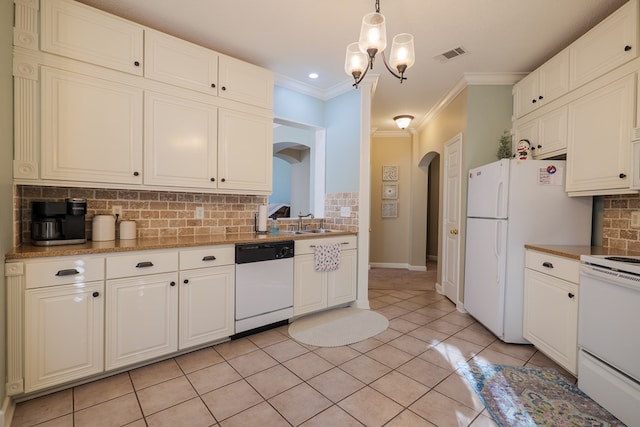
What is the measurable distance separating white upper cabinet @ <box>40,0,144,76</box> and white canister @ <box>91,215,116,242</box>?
1128 millimetres

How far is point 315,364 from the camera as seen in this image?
2.27m

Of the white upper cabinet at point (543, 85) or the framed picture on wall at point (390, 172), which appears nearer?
the white upper cabinet at point (543, 85)

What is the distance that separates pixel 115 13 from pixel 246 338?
293 cm

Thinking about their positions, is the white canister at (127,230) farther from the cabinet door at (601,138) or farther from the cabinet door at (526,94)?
the cabinet door at (526,94)

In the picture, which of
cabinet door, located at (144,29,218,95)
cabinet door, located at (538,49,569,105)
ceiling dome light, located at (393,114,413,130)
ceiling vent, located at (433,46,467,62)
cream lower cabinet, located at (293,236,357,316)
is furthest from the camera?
ceiling dome light, located at (393,114,413,130)

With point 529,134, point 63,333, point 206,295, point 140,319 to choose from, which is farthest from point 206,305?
point 529,134

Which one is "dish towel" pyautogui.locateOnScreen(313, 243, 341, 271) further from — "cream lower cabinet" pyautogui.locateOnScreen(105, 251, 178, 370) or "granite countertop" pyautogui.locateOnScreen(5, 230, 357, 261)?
"cream lower cabinet" pyautogui.locateOnScreen(105, 251, 178, 370)

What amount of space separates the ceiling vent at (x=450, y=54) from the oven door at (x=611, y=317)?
214 cm

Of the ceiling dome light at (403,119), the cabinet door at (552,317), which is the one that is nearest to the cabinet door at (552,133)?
the cabinet door at (552,317)

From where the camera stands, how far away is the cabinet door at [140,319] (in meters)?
1.97

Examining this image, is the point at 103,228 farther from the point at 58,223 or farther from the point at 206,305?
the point at 206,305

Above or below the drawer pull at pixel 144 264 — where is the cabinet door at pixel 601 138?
above

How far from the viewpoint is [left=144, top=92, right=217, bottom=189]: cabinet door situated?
236 cm

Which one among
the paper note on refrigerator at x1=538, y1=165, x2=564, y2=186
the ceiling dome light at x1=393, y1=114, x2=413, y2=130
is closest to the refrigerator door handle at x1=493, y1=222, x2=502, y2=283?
the paper note on refrigerator at x1=538, y1=165, x2=564, y2=186
